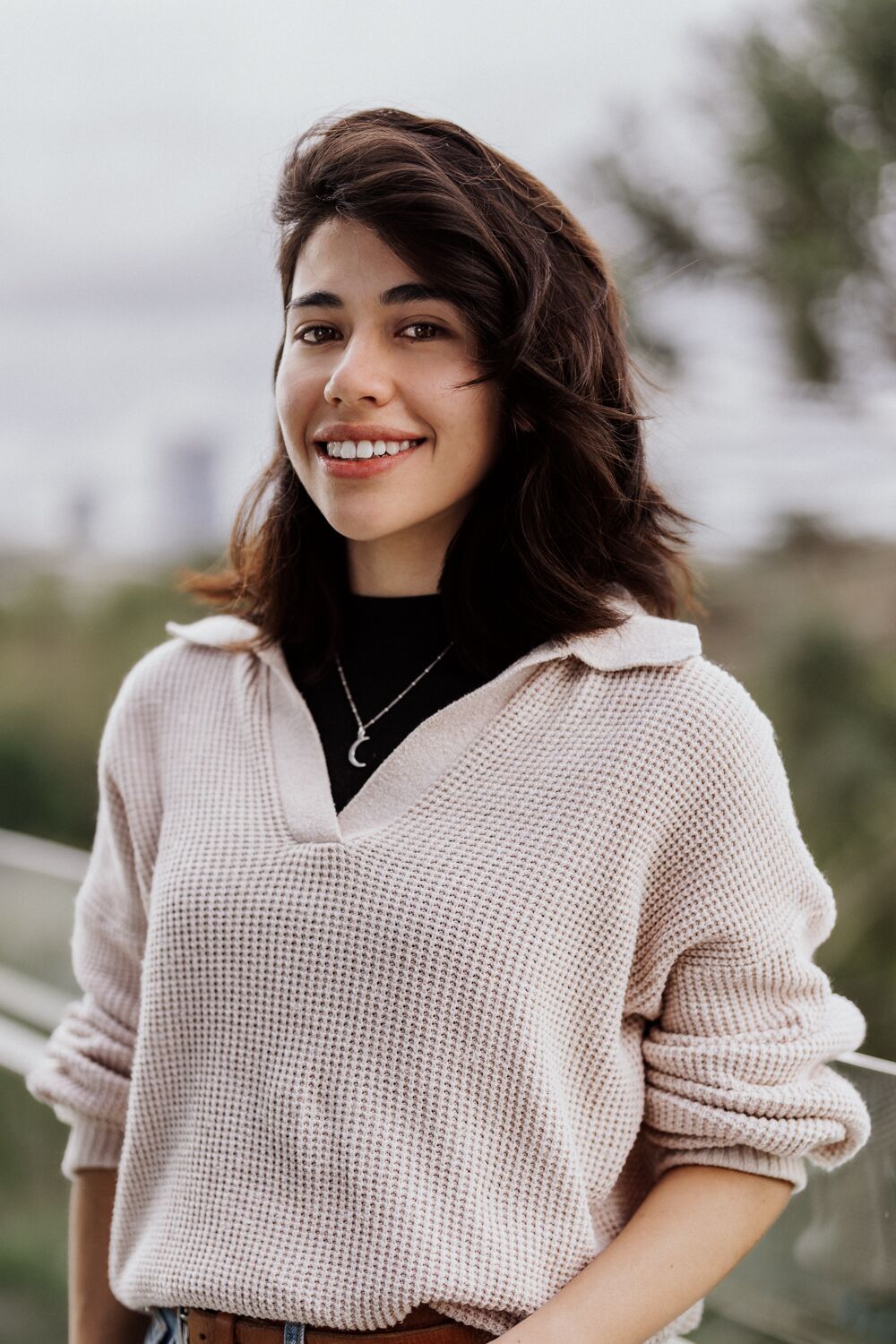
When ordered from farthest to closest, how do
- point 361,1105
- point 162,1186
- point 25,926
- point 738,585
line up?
point 738,585
point 25,926
point 162,1186
point 361,1105

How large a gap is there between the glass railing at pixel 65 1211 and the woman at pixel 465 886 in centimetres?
16

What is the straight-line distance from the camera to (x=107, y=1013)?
126cm

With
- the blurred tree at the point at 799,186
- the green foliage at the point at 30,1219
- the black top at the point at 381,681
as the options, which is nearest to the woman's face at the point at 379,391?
the black top at the point at 381,681

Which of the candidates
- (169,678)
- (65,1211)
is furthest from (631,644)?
(65,1211)

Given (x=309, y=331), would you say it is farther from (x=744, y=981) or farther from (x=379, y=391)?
(x=744, y=981)

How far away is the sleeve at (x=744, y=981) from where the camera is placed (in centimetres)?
99

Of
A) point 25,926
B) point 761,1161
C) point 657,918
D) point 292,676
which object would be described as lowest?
point 25,926

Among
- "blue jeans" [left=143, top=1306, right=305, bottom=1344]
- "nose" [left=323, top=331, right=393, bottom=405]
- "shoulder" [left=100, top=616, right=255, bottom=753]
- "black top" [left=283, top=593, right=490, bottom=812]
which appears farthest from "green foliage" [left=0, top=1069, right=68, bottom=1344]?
"nose" [left=323, top=331, right=393, bottom=405]

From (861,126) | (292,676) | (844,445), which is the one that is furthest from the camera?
(844,445)

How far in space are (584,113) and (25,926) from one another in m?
3.49

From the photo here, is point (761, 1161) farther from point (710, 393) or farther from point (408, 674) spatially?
point (710, 393)

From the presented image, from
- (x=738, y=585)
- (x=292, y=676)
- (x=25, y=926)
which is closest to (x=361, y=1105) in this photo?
(x=292, y=676)

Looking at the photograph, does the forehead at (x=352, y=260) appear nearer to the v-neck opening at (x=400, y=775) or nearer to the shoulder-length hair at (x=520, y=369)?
the shoulder-length hair at (x=520, y=369)

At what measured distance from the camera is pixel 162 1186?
3.67ft
